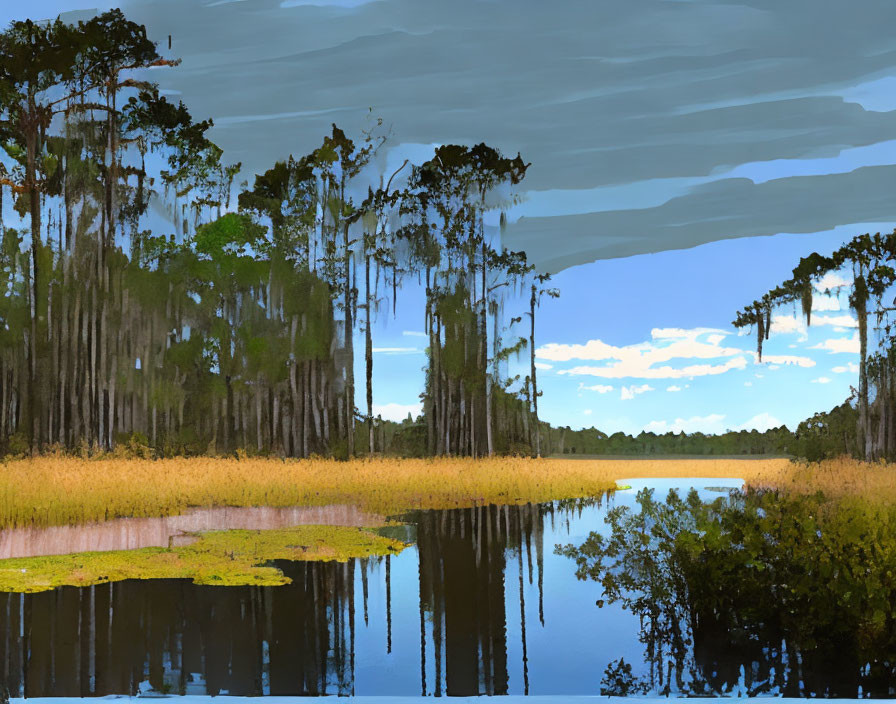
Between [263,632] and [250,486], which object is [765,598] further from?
[250,486]

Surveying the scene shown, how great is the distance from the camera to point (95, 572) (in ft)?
25.4

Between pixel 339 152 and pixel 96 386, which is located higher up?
pixel 339 152

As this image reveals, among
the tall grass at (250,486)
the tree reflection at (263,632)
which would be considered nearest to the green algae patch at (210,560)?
the tree reflection at (263,632)

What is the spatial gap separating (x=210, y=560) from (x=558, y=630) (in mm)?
3745

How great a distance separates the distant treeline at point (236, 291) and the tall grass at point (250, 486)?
2.05 metres

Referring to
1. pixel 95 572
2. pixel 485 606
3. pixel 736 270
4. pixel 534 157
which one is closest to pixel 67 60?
pixel 534 157

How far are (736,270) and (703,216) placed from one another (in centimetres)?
80

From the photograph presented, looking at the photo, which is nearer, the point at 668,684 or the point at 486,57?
the point at 668,684

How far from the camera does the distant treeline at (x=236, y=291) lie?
58.7 feet

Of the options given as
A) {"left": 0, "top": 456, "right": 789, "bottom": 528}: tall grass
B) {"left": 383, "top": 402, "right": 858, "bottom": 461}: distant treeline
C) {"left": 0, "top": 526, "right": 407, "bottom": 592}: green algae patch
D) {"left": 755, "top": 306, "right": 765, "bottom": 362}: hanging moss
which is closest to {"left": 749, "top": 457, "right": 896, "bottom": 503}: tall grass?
{"left": 383, "top": 402, "right": 858, "bottom": 461}: distant treeline

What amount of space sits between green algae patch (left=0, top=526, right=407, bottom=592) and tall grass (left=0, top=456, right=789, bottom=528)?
215 centimetres

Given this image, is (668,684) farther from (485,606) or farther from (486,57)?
(486,57)

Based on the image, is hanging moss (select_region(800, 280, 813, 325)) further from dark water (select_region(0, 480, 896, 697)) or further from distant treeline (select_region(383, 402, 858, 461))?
dark water (select_region(0, 480, 896, 697))

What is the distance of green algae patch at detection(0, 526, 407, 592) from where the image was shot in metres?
7.48
